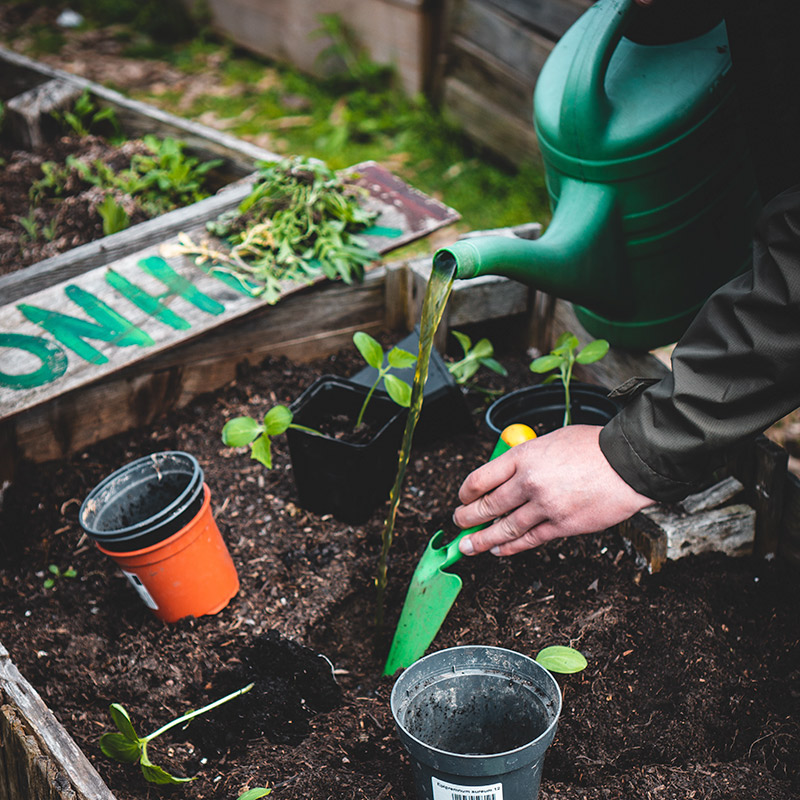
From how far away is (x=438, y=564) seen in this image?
5.19 feet

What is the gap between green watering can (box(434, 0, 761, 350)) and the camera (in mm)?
1628

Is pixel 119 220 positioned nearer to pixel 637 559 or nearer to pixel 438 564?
pixel 438 564

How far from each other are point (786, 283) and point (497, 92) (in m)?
2.69

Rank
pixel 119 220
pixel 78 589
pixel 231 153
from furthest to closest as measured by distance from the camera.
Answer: pixel 231 153 < pixel 119 220 < pixel 78 589

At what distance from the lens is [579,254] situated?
1.67 metres

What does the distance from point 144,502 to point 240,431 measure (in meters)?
0.27

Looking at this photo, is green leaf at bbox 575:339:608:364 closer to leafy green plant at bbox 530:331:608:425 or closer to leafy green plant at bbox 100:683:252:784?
leafy green plant at bbox 530:331:608:425

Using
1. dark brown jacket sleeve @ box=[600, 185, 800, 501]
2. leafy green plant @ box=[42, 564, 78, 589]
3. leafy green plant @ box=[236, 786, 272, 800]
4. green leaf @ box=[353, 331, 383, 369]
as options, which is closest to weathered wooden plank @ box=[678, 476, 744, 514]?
dark brown jacket sleeve @ box=[600, 185, 800, 501]

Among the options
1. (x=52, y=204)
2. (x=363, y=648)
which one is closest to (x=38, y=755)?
(x=363, y=648)

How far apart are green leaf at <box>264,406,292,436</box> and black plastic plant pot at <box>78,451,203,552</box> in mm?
178

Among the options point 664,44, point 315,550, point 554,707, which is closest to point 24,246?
point 315,550

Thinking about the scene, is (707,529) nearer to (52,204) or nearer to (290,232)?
(290,232)

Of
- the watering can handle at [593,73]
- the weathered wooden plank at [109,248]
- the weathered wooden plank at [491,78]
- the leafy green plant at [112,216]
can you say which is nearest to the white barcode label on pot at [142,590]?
the weathered wooden plank at [109,248]

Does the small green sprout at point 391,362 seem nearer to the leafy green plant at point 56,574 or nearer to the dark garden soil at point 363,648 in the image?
the dark garden soil at point 363,648
